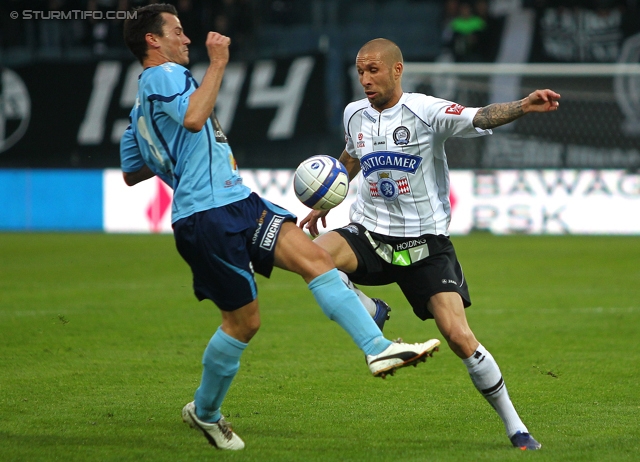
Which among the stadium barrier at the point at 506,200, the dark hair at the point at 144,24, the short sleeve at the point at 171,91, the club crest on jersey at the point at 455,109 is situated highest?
the dark hair at the point at 144,24

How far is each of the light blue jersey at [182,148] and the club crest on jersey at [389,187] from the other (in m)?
1.05

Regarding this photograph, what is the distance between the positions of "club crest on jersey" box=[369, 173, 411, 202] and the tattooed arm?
637 millimetres

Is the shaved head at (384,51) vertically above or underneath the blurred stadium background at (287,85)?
above

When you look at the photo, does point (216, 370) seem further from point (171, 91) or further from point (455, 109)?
point (455, 109)

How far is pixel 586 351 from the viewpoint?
24.9 feet

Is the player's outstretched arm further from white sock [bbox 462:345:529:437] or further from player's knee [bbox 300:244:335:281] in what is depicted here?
white sock [bbox 462:345:529:437]

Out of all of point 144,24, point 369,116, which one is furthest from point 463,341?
point 144,24

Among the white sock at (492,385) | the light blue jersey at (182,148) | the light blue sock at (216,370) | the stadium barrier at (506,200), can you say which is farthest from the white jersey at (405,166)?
the stadium barrier at (506,200)

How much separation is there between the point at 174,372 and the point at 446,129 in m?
2.86

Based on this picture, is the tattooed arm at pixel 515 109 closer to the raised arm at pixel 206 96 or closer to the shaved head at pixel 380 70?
the shaved head at pixel 380 70

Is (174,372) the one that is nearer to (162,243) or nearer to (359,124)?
(359,124)

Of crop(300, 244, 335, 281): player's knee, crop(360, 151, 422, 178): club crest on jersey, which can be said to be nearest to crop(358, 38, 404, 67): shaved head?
crop(360, 151, 422, 178): club crest on jersey

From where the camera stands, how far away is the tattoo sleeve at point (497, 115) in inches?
184

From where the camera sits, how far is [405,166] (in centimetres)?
530
